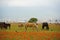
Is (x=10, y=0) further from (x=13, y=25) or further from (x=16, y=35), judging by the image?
(x=16, y=35)

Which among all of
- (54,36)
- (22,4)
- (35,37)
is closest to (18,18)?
(22,4)

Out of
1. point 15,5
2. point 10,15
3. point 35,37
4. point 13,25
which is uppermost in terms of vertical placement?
point 15,5

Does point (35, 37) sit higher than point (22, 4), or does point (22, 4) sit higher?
point (22, 4)

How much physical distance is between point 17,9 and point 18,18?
0.14m

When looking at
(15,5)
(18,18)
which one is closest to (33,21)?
(18,18)

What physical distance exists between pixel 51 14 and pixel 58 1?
0.23 m

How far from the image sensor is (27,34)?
219 centimetres

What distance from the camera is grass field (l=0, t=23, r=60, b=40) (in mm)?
2176

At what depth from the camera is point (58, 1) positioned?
2.25m

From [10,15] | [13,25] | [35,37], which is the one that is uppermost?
[10,15]

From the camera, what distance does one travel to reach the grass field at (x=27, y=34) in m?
2.18

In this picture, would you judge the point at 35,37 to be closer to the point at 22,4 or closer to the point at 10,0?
the point at 22,4

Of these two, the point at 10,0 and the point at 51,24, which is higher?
the point at 10,0

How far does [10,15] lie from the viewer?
2.24 m
